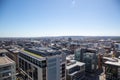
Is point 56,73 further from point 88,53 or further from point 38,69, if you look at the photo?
point 88,53

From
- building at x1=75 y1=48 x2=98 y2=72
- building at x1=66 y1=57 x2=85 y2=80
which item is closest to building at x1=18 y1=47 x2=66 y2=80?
building at x1=66 y1=57 x2=85 y2=80

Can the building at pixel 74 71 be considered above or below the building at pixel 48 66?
below

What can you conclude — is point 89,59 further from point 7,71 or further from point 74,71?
point 7,71

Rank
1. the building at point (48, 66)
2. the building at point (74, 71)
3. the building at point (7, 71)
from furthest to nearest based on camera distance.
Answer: the building at point (74, 71), the building at point (48, 66), the building at point (7, 71)

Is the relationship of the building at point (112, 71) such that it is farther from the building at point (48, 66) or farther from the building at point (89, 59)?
the building at point (48, 66)

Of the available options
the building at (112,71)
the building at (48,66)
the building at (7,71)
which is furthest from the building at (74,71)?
the building at (7,71)

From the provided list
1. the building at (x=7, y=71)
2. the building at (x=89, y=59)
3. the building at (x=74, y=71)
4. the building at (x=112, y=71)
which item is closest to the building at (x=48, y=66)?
the building at (x=74, y=71)

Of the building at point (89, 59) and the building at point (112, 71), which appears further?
the building at point (89, 59)

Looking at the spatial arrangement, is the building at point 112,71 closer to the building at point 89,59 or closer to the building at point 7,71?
the building at point 89,59

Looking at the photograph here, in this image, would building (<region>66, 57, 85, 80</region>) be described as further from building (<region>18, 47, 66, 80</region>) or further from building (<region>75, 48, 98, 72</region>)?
building (<region>75, 48, 98, 72</region>)

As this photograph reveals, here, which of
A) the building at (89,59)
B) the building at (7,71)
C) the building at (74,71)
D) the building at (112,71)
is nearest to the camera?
the building at (7,71)

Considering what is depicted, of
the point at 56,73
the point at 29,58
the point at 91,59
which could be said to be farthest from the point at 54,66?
the point at 91,59
